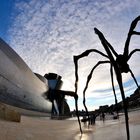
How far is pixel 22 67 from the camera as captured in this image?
314 inches

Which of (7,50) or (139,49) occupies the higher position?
(7,50)

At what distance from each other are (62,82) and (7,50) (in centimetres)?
1515

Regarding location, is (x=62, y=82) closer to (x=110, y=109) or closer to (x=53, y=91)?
(x=53, y=91)

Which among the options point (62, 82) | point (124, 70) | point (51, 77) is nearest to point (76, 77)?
point (124, 70)

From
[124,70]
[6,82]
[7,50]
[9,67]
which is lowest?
[124,70]

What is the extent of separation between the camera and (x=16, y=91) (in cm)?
691

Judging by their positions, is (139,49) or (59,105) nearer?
(139,49)

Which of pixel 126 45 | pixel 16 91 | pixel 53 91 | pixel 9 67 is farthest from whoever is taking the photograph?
pixel 53 91

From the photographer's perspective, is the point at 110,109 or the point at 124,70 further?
the point at 110,109

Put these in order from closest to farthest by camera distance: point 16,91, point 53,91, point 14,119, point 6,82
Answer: point 14,119
point 6,82
point 16,91
point 53,91

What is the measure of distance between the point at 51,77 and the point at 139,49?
59.1 feet

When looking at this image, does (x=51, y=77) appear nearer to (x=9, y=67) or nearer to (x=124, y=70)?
(x=9, y=67)

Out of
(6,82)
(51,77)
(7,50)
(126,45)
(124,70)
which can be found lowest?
(124,70)

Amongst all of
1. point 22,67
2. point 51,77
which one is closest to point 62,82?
point 51,77
